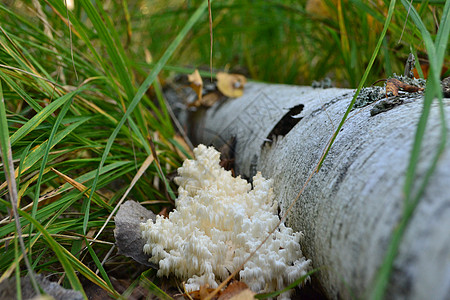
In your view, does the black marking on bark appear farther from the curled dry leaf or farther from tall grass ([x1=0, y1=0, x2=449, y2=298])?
the curled dry leaf

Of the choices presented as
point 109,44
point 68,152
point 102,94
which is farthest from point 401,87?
point 102,94

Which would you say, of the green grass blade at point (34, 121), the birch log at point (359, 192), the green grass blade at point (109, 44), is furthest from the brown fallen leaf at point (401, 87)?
the green grass blade at point (34, 121)

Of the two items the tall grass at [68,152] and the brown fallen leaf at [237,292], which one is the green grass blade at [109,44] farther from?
the brown fallen leaf at [237,292]

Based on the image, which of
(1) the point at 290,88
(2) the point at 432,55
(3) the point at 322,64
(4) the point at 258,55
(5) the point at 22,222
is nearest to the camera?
(2) the point at 432,55

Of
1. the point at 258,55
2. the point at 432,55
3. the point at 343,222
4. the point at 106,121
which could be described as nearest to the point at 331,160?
the point at 343,222

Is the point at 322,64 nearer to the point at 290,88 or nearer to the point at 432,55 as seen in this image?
the point at 290,88

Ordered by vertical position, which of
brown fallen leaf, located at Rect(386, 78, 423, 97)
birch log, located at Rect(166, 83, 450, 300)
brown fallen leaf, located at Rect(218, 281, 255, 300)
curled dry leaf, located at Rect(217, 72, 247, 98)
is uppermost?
brown fallen leaf, located at Rect(386, 78, 423, 97)

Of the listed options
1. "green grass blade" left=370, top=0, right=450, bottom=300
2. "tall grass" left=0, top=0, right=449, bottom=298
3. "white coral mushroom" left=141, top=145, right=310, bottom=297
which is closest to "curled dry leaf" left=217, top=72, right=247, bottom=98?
"tall grass" left=0, top=0, right=449, bottom=298
